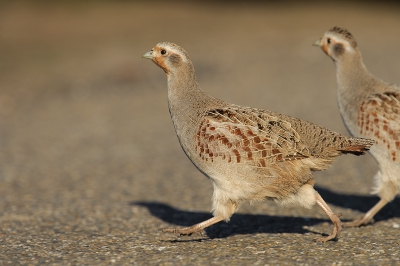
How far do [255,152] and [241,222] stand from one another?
1.52 metres

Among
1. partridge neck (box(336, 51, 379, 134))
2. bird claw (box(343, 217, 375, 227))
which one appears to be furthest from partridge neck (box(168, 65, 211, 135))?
bird claw (box(343, 217, 375, 227))

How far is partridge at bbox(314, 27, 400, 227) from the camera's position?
5.89 metres

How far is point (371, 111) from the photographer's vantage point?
603cm

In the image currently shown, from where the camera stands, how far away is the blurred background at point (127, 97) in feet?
22.9

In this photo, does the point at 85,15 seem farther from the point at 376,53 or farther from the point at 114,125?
the point at 114,125

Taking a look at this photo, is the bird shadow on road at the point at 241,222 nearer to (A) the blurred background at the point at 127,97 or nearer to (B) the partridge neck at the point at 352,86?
(A) the blurred background at the point at 127,97

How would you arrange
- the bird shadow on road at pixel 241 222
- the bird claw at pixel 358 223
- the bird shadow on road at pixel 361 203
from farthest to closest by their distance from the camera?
the bird shadow on road at pixel 361 203 → the bird claw at pixel 358 223 → the bird shadow on road at pixel 241 222

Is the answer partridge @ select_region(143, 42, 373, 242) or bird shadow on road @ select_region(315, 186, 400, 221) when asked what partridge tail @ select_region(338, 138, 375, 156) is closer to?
partridge @ select_region(143, 42, 373, 242)

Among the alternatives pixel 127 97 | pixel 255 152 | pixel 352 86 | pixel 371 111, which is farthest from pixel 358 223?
pixel 127 97

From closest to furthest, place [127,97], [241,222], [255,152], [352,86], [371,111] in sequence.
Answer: [255,152] < [371,111] < [241,222] < [352,86] < [127,97]

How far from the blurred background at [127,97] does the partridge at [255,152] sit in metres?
1.22

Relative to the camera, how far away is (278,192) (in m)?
5.12

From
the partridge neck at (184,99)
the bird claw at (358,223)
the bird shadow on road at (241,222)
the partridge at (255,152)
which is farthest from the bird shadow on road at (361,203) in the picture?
the partridge neck at (184,99)

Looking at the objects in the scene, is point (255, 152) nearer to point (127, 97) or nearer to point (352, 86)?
point (352, 86)
